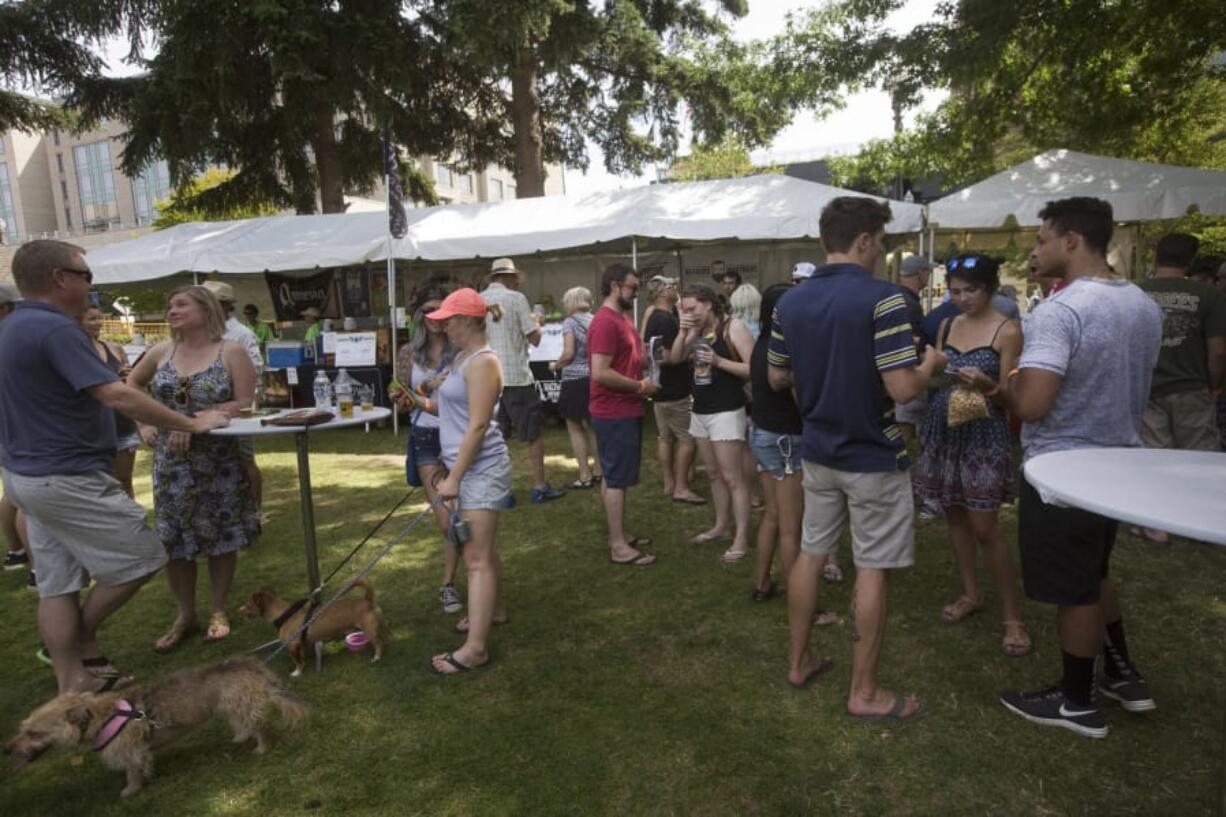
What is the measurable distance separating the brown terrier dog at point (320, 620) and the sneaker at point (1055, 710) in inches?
104

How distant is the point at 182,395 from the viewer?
333cm

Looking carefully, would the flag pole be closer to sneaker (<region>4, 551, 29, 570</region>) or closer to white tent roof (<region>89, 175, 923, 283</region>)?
white tent roof (<region>89, 175, 923, 283</region>)

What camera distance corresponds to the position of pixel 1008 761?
2.40 meters

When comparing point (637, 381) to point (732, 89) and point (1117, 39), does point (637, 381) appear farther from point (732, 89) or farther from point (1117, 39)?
point (732, 89)

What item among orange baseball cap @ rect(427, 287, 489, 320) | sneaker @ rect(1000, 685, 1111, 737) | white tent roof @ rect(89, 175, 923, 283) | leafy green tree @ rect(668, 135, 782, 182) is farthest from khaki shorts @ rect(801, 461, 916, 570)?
leafy green tree @ rect(668, 135, 782, 182)

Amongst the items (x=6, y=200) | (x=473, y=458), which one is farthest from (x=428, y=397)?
(x=6, y=200)

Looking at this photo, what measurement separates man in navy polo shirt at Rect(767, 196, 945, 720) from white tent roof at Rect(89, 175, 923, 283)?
5.89m

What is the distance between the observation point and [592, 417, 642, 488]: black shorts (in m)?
4.20

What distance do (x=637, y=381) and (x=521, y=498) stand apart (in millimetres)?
2226

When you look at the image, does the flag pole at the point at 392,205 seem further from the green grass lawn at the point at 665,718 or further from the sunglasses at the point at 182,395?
the green grass lawn at the point at 665,718

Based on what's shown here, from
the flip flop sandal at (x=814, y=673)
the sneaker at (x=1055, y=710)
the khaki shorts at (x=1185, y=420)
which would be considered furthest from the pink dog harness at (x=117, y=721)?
the khaki shorts at (x=1185, y=420)

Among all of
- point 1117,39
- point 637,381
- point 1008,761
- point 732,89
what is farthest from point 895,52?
point 1008,761

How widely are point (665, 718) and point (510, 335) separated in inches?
158

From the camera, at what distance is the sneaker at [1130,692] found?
2.60 metres
